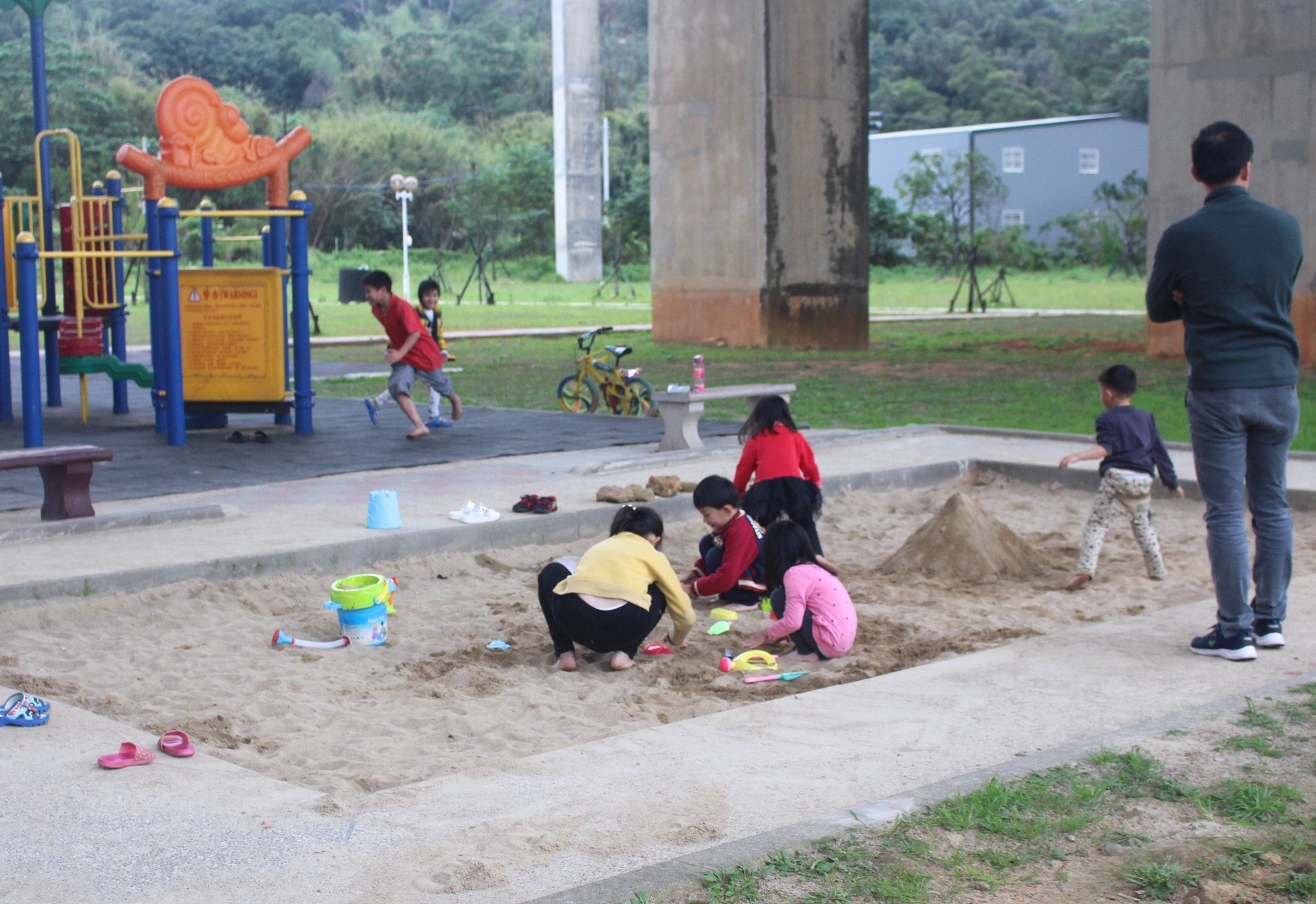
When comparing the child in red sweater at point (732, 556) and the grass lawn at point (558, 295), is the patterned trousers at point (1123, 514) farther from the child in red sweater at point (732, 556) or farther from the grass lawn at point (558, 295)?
the grass lawn at point (558, 295)

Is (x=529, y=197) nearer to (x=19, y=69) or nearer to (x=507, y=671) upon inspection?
(x=19, y=69)

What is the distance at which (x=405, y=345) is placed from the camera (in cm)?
1216

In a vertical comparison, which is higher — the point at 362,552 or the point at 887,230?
the point at 887,230

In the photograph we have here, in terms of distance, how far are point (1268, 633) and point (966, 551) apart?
7.12 feet

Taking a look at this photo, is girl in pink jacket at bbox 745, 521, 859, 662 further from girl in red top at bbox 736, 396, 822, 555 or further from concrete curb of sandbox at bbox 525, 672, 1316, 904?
concrete curb of sandbox at bbox 525, 672, 1316, 904

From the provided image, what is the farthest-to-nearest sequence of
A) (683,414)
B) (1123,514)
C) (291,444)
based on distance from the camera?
(291,444) < (683,414) < (1123,514)

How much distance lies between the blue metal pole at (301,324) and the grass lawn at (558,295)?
522 inches

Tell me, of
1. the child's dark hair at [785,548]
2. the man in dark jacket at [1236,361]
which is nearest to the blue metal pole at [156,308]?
the child's dark hair at [785,548]

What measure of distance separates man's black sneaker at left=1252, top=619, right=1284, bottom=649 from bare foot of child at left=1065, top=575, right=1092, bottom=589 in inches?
64.3

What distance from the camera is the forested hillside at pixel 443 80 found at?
208ft

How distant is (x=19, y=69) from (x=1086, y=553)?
64564mm

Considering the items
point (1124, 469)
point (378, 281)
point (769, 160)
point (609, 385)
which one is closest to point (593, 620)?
point (1124, 469)

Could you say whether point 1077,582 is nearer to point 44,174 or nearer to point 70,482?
point 70,482

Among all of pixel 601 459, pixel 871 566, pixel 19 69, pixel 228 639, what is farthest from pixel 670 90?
pixel 19 69
